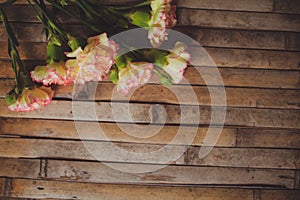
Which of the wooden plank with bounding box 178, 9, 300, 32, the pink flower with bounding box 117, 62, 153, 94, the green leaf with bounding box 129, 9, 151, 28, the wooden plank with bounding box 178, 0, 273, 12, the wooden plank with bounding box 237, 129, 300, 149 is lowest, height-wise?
the wooden plank with bounding box 237, 129, 300, 149

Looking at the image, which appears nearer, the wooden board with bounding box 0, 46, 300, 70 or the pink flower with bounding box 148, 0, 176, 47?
the pink flower with bounding box 148, 0, 176, 47

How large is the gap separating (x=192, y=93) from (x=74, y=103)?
0.74 feet

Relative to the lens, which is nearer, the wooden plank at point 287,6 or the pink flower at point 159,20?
the pink flower at point 159,20

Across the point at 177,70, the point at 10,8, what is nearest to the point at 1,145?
the point at 10,8

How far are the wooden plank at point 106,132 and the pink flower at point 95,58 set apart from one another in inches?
5.7

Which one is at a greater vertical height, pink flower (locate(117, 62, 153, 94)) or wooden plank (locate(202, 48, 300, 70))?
wooden plank (locate(202, 48, 300, 70))

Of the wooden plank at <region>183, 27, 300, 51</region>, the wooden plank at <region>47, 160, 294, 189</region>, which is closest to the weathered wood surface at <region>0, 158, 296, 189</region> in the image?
the wooden plank at <region>47, 160, 294, 189</region>

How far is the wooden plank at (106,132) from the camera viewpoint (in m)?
0.84

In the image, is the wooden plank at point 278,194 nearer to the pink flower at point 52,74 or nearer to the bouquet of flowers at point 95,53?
the bouquet of flowers at point 95,53

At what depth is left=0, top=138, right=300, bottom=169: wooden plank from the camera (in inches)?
33.1

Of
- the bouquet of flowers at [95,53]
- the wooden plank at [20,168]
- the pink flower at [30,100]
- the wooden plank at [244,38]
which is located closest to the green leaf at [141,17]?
the bouquet of flowers at [95,53]

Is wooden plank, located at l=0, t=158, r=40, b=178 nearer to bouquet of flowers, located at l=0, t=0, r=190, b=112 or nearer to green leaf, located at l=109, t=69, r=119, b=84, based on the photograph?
bouquet of flowers, located at l=0, t=0, r=190, b=112

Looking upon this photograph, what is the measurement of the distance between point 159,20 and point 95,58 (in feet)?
0.42

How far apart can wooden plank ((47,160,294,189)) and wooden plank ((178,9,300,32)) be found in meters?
0.28
